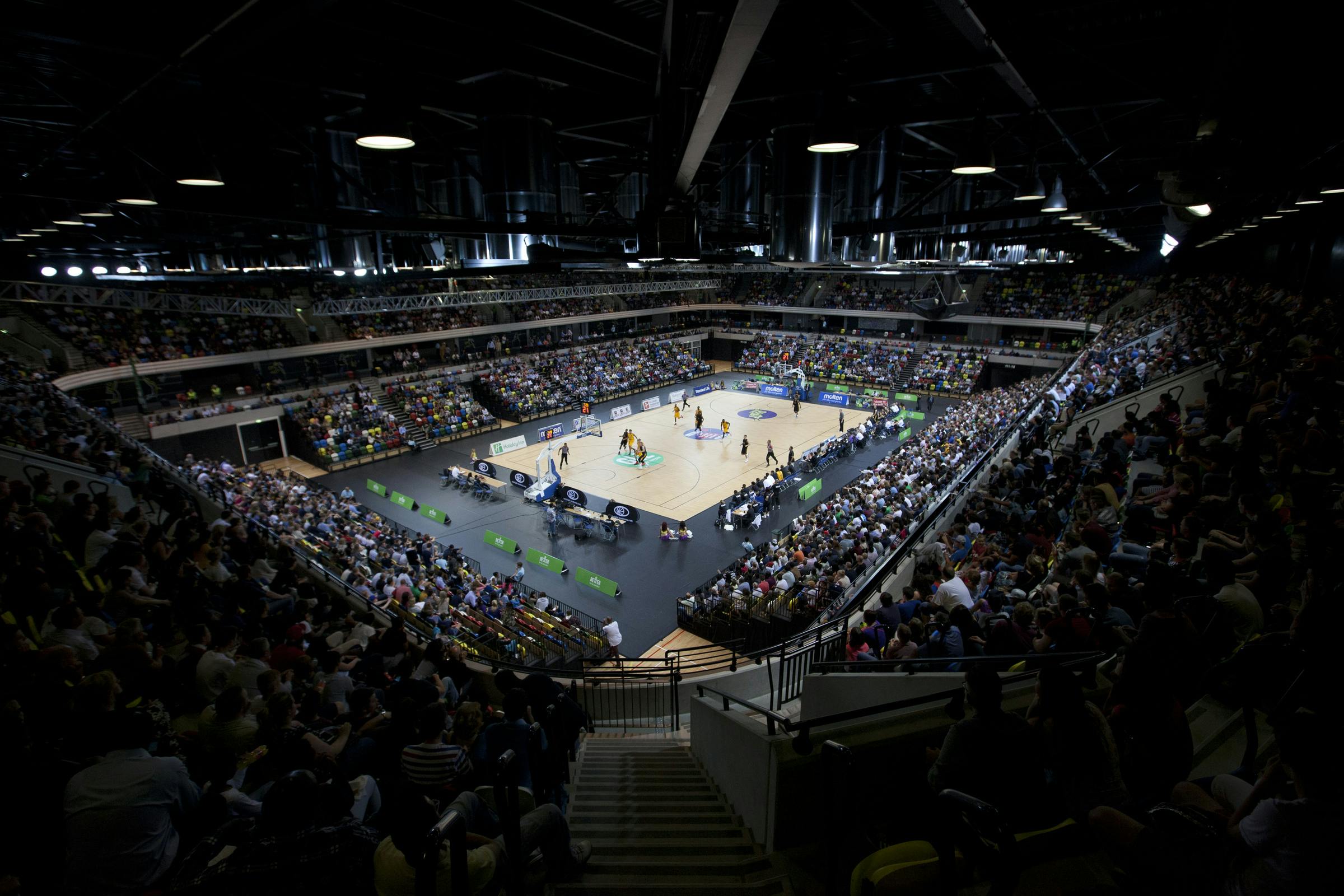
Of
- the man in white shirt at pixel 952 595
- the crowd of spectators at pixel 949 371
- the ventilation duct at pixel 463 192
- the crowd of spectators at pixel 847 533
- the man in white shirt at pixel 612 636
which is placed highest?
the ventilation duct at pixel 463 192

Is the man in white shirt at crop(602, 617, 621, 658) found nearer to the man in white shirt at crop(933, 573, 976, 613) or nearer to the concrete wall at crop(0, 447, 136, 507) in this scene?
the man in white shirt at crop(933, 573, 976, 613)

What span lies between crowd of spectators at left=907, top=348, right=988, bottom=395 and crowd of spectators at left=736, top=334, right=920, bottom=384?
126 centimetres

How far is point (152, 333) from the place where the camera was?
27781 mm

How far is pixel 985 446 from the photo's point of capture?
65.8 feet

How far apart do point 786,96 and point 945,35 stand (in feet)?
6.79

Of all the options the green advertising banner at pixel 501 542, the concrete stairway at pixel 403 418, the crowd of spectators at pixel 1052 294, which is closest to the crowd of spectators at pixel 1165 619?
the green advertising banner at pixel 501 542

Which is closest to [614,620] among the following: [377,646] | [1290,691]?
[377,646]

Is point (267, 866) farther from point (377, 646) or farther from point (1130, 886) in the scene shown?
point (377, 646)

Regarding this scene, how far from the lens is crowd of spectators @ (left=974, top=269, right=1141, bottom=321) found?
3909 centimetres

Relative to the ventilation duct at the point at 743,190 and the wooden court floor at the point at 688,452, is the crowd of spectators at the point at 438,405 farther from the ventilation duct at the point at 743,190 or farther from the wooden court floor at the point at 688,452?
the ventilation duct at the point at 743,190

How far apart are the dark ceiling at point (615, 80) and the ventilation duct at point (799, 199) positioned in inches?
14.0

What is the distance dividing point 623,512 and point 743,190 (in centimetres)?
1221

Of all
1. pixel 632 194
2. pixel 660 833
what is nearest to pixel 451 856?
pixel 660 833

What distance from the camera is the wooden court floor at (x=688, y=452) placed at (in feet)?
79.0
